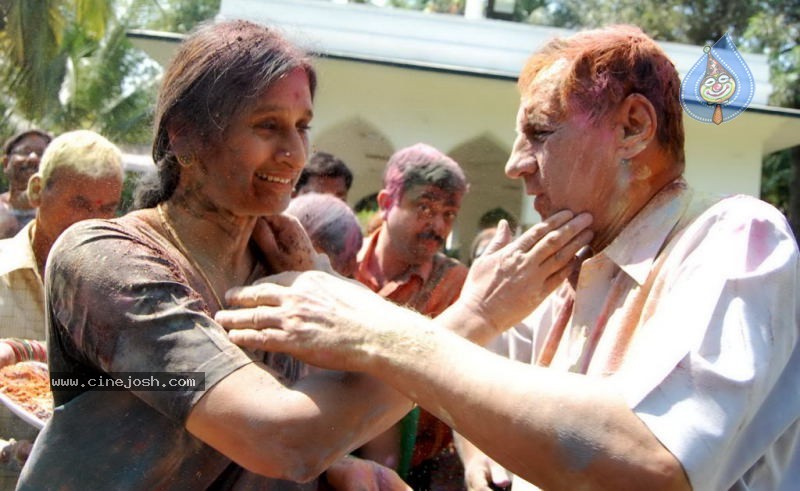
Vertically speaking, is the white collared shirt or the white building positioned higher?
the white collared shirt

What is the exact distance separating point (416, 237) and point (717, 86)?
98.6 inches

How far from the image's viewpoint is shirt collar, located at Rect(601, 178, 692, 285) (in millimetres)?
2338

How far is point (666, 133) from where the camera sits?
8.05 ft

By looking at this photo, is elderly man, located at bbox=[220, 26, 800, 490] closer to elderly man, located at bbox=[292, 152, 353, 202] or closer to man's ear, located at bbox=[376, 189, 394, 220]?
man's ear, located at bbox=[376, 189, 394, 220]

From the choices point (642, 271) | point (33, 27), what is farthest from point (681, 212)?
point (33, 27)

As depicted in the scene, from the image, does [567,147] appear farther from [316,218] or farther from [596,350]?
[316,218]

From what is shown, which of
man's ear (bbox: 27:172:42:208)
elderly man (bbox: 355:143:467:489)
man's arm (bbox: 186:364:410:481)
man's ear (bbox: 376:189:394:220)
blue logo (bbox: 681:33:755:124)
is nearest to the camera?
man's arm (bbox: 186:364:410:481)

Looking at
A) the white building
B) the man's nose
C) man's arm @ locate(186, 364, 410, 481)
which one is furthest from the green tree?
man's arm @ locate(186, 364, 410, 481)

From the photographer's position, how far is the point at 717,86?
2.55 meters

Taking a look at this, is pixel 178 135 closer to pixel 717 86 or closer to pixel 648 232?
pixel 648 232

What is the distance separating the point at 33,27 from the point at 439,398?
15166 millimetres

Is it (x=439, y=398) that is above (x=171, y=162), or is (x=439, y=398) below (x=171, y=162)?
below

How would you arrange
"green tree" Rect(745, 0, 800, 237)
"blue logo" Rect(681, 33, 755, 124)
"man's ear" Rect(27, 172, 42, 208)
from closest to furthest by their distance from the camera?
"blue logo" Rect(681, 33, 755, 124) → "man's ear" Rect(27, 172, 42, 208) → "green tree" Rect(745, 0, 800, 237)

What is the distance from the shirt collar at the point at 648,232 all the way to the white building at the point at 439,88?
26.9 feet
